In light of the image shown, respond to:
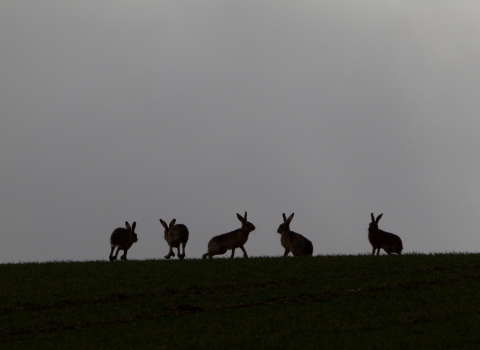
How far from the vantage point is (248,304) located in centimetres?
1538

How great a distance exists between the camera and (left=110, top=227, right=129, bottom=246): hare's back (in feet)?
84.7

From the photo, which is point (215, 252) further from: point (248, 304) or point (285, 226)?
point (248, 304)

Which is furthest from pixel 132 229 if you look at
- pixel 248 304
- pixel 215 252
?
pixel 248 304

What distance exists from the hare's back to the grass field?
4.35 m

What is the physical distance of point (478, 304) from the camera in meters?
15.0

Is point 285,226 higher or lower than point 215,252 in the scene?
higher

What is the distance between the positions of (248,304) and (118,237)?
11.3 meters

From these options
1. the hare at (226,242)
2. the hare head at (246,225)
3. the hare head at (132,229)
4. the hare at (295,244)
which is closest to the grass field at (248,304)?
the hare at (295,244)

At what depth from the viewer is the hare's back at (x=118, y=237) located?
25.8m

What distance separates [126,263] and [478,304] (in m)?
10.1

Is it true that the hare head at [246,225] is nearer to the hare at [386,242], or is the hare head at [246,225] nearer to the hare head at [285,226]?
the hare head at [285,226]

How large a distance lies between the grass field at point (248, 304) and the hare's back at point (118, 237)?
4346 millimetres

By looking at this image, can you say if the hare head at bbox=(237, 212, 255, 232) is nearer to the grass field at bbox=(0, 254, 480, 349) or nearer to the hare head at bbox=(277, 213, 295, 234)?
the hare head at bbox=(277, 213, 295, 234)

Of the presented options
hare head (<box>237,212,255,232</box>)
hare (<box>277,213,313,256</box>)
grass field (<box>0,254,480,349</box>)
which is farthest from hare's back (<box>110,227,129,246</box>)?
hare (<box>277,213,313,256</box>)
